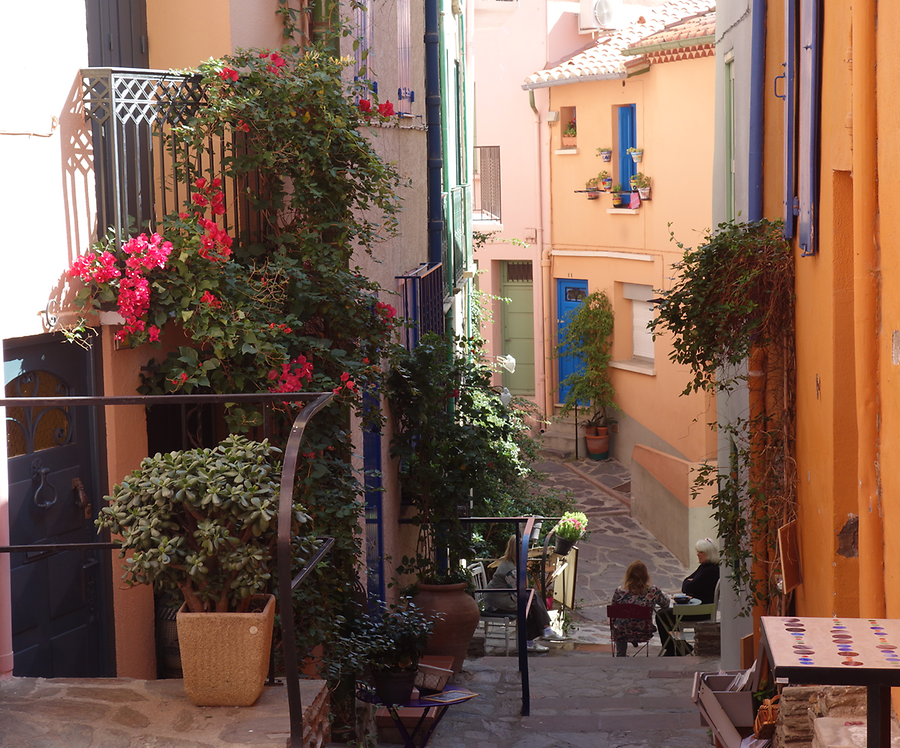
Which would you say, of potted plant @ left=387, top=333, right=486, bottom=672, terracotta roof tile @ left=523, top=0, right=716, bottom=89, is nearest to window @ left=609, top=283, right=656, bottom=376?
terracotta roof tile @ left=523, top=0, right=716, bottom=89

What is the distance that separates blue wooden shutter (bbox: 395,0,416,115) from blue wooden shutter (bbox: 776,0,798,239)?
4.04m

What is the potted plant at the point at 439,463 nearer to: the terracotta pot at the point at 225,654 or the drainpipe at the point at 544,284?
the terracotta pot at the point at 225,654

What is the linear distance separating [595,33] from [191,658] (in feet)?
70.4

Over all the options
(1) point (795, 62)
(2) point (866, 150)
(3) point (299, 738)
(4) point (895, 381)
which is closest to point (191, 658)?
(3) point (299, 738)

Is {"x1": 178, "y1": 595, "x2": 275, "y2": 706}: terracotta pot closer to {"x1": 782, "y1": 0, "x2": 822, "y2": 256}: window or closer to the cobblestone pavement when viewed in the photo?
the cobblestone pavement

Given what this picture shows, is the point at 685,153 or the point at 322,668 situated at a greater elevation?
the point at 685,153

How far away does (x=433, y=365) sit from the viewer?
866cm

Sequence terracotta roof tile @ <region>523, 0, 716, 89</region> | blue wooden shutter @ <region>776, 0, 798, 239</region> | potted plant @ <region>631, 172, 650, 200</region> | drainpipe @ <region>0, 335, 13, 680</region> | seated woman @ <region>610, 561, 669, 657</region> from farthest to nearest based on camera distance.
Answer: terracotta roof tile @ <region>523, 0, 716, 89</region> < potted plant @ <region>631, 172, 650, 200</region> < seated woman @ <region>610, 561, 669, 657</region> < blue wooden shutter @ <region>776, 0, 798, 239</region> < drainpipe @ <region>0, 335, 13, 680</region>

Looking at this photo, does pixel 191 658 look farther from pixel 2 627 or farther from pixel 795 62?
pixel 795 62

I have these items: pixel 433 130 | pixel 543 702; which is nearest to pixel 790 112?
pixel 543 702

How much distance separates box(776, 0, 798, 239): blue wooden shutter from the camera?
617 cm

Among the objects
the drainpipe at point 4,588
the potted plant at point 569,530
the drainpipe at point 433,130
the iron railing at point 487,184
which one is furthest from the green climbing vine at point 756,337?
the iron railing at point 487,184

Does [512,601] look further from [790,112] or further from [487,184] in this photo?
[487,184]

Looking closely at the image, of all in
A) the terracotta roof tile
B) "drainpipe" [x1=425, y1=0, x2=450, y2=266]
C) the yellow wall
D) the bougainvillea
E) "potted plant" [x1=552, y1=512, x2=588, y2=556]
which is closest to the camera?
the bougainvillea
